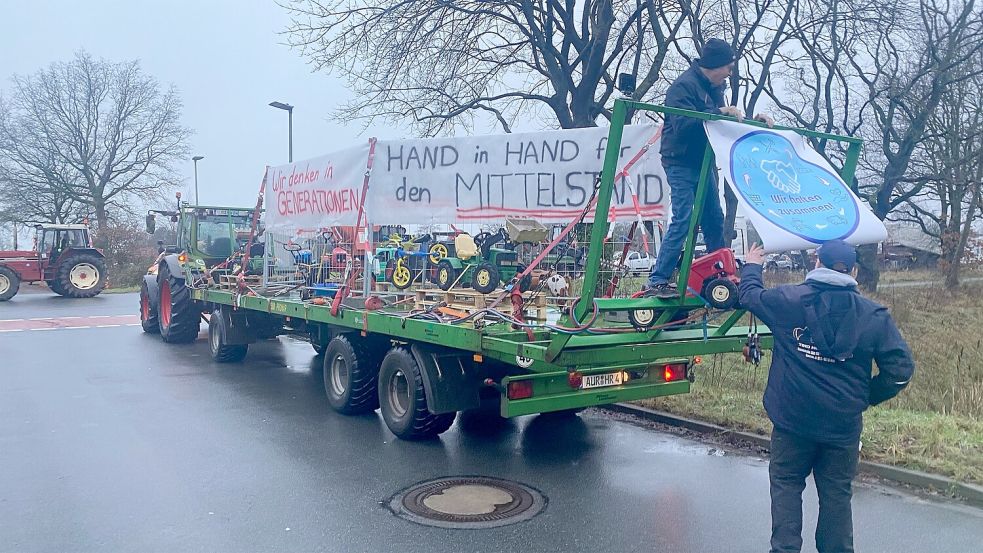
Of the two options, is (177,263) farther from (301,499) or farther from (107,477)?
(301,499)

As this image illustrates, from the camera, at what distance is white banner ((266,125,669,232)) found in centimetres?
622

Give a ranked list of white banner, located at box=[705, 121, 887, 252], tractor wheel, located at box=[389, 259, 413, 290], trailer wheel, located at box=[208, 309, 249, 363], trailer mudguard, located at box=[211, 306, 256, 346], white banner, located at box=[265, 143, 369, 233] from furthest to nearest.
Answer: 1. trailer wheel, located at box=[208, 309, 249, 363]
2. trailer mudguard, located at box=[211, 306, 256, 346]
3. white banner, located at box=[265, 143, 369, 233]
4. tractor wheel, located at box=[389, 259, 413, 290]
5. white banner, located at box=[705, 121, 887, 252]

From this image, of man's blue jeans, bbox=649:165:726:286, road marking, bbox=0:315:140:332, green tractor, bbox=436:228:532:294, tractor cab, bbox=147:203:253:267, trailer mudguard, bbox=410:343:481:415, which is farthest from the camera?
road marking, bbox=0:315:140:332

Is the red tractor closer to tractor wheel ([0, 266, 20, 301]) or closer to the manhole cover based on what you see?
tractor wheel ([0, 266, 20, 301])

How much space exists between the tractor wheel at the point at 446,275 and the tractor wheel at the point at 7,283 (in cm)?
2358

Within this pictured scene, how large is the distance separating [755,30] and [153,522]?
17.4 metres

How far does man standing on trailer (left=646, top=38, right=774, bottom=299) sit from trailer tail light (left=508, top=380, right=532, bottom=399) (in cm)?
136

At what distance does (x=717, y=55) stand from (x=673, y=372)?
2849 mm

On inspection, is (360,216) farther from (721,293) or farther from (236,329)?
(236,329)

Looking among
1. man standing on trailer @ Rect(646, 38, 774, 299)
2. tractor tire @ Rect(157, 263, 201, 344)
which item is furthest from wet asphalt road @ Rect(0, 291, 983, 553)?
tractor tire @ Rect(157, 263, 201, 344)

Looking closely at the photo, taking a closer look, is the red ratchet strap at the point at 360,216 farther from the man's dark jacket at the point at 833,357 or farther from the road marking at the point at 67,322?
the road marking at the point at 67,322

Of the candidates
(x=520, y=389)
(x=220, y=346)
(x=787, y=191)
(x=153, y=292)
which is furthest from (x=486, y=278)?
(x=153, y=292)

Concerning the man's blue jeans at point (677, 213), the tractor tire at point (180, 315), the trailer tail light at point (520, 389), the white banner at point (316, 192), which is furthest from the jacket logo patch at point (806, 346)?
the tractor tire at point (180, 315)

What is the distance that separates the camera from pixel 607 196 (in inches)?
195
